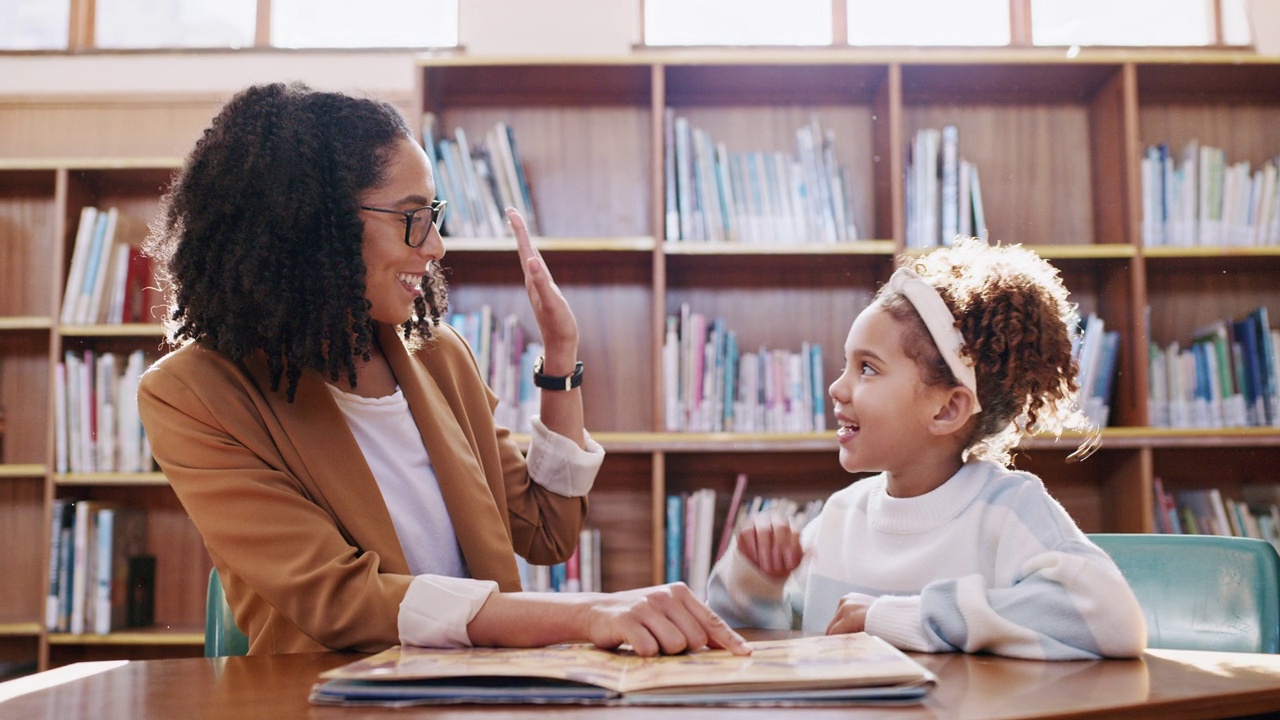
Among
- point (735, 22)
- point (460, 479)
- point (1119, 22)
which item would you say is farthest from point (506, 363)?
point (1119, 22)

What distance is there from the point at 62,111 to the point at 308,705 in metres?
3.24

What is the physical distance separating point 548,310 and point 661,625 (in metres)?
0.82

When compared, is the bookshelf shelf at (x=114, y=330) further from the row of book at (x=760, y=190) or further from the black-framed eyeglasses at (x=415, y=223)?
the black-framed eyeglasses at (x=415, y=223)

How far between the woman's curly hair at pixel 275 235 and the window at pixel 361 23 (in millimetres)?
2000

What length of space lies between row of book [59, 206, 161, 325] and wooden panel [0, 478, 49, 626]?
0.63 meters

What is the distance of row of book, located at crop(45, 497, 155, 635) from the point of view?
118 inches

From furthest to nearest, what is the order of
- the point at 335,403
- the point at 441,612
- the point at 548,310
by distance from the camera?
the point at 548,310
the point at 335,403
the point at 441,612

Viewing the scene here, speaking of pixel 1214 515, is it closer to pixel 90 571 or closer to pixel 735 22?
pixel 735 22

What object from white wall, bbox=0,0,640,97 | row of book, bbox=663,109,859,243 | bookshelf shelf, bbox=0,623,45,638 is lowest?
bookshelf shelf, bbox=0,623,45,638

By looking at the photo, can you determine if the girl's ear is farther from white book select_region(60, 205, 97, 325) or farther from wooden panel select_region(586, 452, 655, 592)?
white book select_region(60, 205, 97, 325)

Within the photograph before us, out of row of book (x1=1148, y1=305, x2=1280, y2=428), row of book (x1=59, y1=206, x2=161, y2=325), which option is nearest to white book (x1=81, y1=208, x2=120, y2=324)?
row of book (x1=59, y1=206, x2=161, y2=325)

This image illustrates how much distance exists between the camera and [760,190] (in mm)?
2896

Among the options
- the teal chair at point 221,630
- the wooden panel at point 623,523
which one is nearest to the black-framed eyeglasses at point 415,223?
the teal chair at point 221,630

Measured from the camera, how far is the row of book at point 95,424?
9.96ft
